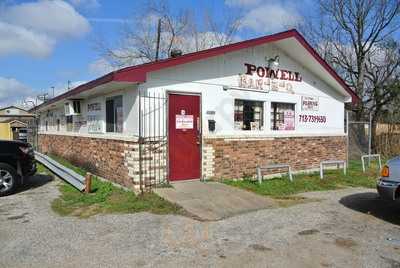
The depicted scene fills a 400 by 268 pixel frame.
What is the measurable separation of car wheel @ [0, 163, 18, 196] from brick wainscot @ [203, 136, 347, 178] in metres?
4.71

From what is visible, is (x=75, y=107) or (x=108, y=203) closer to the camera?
(x=108, y=203)

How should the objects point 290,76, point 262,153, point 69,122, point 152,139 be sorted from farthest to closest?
point 69,122 → point 290,76 → point 262,153 → point 152,139

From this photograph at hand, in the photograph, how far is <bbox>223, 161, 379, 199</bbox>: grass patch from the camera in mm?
9448

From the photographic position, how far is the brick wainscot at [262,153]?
1018cm

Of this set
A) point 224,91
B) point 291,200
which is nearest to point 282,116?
point 224,91

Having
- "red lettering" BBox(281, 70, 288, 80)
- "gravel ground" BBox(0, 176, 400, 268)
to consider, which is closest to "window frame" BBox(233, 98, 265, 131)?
"red lettering" BBox(281, 70, 288, 80)

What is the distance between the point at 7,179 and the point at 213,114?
540cm

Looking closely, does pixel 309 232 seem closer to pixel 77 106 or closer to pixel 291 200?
pixel 291 200

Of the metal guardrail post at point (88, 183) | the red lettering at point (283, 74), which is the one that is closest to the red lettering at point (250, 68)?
the red lettering at point (283, 74)

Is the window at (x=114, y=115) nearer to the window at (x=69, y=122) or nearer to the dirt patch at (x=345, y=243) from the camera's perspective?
the window at (x=69, y=122)

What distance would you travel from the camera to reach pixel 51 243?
5457mm

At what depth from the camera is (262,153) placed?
1134 centimetres

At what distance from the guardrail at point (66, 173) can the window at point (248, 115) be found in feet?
14.9

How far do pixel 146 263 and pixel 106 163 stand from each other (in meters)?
6.09
